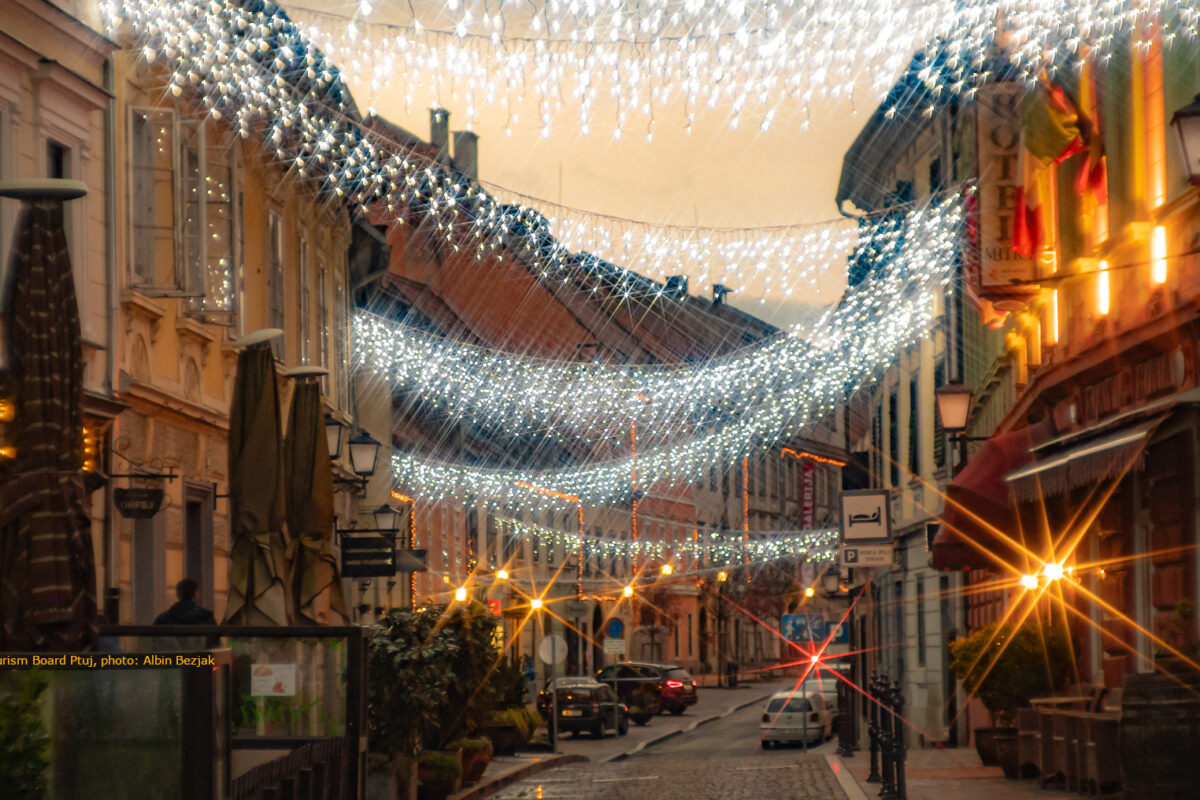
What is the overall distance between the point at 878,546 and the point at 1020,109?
520cm

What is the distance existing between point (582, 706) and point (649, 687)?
9.75 metres

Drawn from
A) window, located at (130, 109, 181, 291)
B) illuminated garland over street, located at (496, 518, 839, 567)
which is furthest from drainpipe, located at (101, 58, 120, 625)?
illuminated garland over street, located at (496, 518, 839, 567)

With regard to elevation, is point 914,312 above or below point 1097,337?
above

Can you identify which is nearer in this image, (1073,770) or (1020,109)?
(1073,770)

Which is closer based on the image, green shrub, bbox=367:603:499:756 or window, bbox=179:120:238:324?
green shrub, bbox=367:603:499:756

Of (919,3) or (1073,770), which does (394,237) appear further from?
(919,3)

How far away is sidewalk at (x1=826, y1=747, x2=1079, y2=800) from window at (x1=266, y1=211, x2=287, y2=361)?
8539mm

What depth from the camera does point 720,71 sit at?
11.1 meters

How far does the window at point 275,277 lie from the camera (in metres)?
22.0

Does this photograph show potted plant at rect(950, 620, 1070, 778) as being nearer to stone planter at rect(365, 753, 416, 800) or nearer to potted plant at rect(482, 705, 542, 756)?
stone planter at rect(365, 753, 416, 800)

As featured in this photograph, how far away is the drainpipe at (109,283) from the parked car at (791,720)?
20.7 meters

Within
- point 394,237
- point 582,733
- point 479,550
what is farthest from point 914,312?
point 479,550

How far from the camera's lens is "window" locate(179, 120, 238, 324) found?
55.9 ft

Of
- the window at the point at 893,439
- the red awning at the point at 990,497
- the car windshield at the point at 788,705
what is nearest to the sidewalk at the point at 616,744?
the car windshield at the point at 788,705
